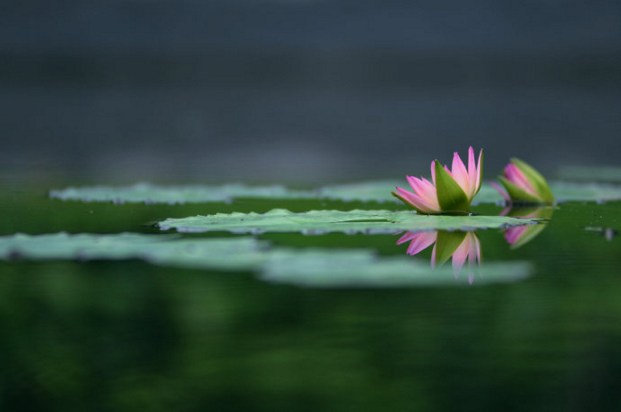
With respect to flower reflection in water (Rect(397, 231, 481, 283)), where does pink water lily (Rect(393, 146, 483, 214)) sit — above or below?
above

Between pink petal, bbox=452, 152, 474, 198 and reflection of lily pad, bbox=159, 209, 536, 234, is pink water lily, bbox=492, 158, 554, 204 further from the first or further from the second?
reflection of lily pad, bbox=159, 209, 536, 234

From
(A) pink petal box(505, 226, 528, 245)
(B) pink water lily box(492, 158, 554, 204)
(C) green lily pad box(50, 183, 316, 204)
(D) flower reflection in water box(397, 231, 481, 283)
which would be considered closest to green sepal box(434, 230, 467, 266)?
(D) flower reflection in water box(397, 231, 481, 283)

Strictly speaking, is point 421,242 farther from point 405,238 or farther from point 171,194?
point 171,194

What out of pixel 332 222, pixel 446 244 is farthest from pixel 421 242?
pixel 332 222

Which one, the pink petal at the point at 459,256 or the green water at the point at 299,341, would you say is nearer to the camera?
the green water at the point at 299,341

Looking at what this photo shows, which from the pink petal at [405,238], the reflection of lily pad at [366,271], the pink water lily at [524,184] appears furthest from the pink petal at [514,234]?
the pink water lily at [524,184]

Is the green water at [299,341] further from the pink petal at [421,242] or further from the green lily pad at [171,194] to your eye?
the green lily pad at [171,194]
